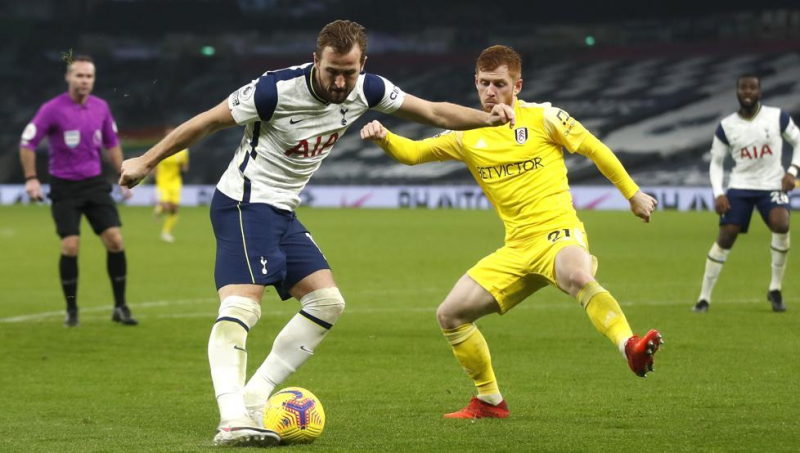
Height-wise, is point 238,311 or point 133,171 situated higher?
point 133,171

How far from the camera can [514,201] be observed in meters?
6.86

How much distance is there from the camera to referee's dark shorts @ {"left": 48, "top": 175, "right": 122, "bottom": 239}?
10852mm

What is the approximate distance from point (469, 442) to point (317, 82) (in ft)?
6.02

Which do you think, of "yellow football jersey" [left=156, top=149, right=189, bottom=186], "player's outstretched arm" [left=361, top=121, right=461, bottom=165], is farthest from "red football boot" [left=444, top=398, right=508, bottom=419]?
"yellow football jersey" [left=156, top=149, right=189, bottom=186]

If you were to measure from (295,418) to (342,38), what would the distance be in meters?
1.79

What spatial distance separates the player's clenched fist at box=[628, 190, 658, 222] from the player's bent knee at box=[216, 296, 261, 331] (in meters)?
2.08

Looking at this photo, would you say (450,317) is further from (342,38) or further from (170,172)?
(170,172)

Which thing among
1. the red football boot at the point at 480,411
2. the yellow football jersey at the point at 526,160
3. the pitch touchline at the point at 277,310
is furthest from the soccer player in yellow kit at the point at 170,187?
the red football boot at the point at 480,411

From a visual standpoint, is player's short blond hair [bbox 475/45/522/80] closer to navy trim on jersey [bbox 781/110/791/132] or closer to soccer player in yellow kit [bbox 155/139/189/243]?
navy trim on jersey [bbox 781/110/791/132]

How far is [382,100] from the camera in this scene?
6000 mm

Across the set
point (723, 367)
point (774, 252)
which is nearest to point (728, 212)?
point (774, 252)

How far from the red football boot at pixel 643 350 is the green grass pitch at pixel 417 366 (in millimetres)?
352

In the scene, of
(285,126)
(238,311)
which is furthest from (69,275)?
(285,126)

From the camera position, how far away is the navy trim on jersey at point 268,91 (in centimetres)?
566
